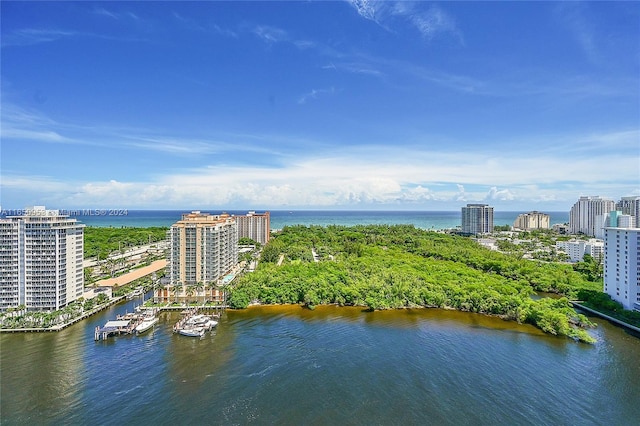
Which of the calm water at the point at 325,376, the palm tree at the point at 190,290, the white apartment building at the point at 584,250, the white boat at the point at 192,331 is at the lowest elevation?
the calm water at the point at 325,376

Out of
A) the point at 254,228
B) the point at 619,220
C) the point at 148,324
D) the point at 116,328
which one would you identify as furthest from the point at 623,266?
the point at 254,228

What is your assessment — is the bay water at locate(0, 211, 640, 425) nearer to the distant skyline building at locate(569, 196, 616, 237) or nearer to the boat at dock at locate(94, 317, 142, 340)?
the boat at dock at locate(94, 317, 142, 340)

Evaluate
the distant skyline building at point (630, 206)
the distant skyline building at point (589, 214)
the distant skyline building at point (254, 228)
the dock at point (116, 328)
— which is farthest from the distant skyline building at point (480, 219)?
the dock at point (116, 328)

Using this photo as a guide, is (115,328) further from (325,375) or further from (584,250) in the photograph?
(584,250)

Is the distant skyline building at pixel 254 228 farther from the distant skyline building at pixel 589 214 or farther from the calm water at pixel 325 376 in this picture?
the distant skyline building at pixel 589 214

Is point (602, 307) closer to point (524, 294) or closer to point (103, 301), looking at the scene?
point (524, 294)

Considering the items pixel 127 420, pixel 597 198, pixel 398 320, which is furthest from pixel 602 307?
pixel 597 198

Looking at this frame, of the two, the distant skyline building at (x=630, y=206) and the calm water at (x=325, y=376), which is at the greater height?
the distant skyline building at (x=630, y=206)
